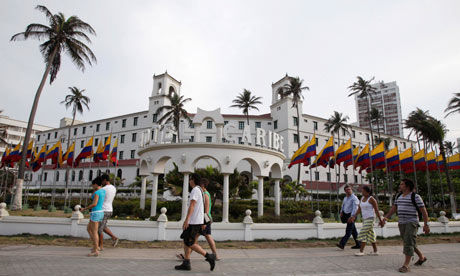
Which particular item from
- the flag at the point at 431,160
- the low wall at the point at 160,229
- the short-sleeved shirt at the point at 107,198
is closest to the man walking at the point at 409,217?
the low wall at the point at 160,229

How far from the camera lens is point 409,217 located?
645 cm

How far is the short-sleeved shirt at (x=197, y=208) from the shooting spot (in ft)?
19.7

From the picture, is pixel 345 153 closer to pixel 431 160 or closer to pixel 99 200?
pixel 431 160

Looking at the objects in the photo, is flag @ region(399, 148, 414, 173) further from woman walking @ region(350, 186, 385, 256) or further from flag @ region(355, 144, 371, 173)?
woman walking @ region(350, 186, 385, 256)

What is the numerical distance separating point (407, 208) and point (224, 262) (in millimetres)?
4514

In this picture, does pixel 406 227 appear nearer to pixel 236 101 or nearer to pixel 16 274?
pixel 16 274

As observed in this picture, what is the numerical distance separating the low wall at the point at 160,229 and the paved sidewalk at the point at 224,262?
1.70 meters

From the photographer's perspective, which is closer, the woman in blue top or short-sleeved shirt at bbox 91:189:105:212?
the woman in blue top

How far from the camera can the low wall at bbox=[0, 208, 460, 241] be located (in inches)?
397

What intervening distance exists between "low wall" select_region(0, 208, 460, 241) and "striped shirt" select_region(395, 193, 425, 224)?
496 centimetres

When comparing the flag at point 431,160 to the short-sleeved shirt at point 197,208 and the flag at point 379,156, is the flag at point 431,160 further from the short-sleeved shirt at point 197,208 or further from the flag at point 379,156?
the short-sleeved shirt at point 197,208

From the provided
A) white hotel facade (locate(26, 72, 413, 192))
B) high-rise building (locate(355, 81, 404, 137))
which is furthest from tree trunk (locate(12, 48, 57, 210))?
high-rise building (locate(355, 81, 404, 137))

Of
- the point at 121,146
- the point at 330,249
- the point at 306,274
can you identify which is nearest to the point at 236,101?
the point at 121,146

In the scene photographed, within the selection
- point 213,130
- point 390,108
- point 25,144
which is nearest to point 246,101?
point 213,130
